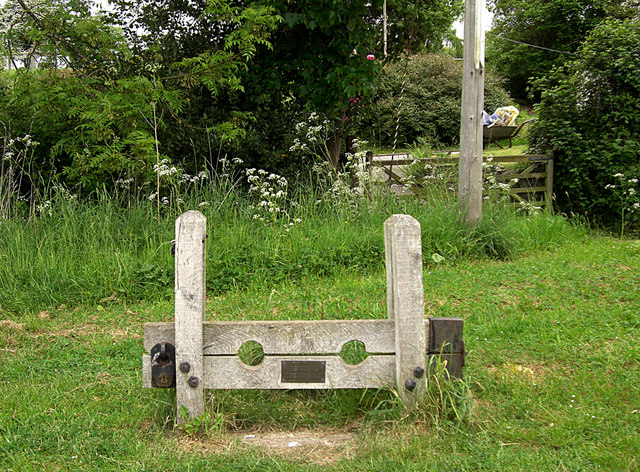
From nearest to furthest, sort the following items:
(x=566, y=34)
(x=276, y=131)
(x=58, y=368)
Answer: (x=58, y=368)
(x=276, y=131)
(x=566, y=34)

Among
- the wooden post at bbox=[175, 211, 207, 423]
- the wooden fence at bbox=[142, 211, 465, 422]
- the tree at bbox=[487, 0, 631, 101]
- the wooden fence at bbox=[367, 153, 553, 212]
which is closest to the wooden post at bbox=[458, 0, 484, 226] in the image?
the wooden fence at bbox=[367, 153, 553, 212]

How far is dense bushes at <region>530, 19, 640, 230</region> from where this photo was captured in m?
9.48

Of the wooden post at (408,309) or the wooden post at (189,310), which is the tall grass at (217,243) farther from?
the wooden post at (408,309)

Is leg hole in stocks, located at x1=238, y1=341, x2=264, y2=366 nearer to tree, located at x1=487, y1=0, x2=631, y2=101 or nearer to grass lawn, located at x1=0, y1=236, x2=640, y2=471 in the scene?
grass lawn, located at x1=0, y1=236, x2=640, y2=471

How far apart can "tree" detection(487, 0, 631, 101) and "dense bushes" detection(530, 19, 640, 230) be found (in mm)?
18541

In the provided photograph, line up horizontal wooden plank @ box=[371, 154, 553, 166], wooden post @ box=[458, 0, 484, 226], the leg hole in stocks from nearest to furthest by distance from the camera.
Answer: the leg hole in stocks < wooden post @ box=[458, 0, 484, 226] < horizontal wooden plank @ box=[371, 154, 553, 166]

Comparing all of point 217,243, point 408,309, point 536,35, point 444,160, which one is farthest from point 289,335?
point 536,35

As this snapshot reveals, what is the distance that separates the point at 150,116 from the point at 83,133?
0.94 metres

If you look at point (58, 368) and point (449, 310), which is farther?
point (449, 310)

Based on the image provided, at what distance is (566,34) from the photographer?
96.9ft

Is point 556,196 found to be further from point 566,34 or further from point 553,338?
Answer: point 566,34

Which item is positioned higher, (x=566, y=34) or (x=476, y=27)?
(x=566, y=34)

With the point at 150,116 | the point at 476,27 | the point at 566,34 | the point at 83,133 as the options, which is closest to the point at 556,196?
the point at 476,27

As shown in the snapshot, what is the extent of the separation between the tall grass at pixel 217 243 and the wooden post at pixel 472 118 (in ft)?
0.70
